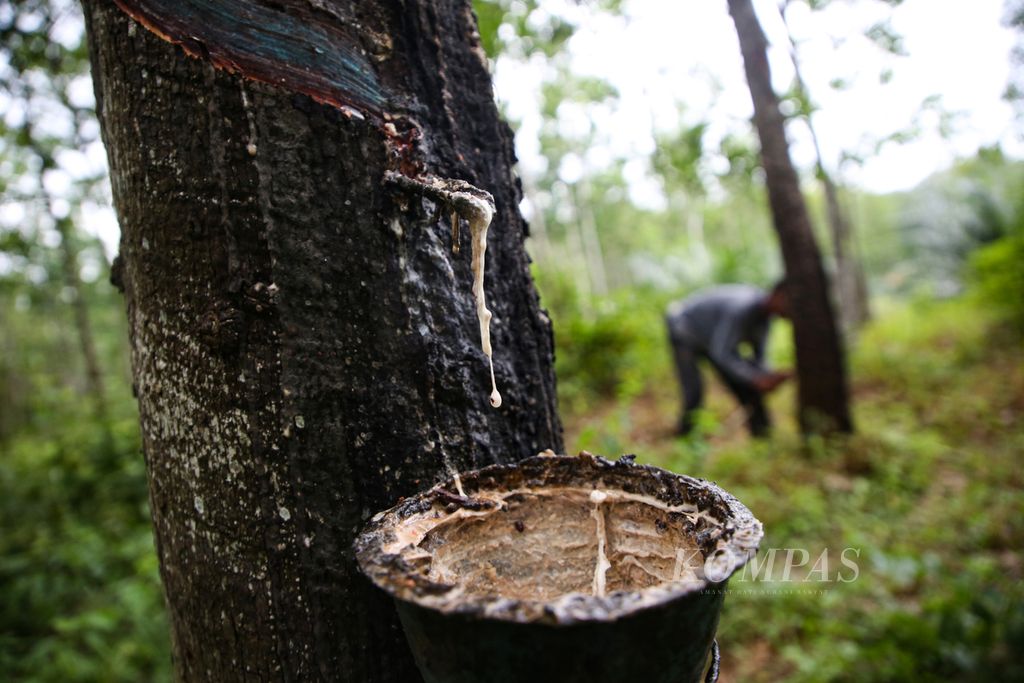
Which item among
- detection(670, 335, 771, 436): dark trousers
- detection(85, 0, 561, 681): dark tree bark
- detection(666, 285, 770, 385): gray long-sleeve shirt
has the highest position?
detection(85, 0, 561, 681): dark tree bark

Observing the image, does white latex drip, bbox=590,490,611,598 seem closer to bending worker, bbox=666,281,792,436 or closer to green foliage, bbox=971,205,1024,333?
bending worker, bbox=666,281,792,436

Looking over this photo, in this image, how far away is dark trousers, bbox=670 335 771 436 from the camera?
6316 mm

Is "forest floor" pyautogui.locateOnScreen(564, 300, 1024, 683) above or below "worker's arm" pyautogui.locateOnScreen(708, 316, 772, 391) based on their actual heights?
below

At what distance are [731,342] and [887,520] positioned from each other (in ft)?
8.09

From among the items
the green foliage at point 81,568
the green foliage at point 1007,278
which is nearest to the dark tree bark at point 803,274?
the green foliage at point 1007,278

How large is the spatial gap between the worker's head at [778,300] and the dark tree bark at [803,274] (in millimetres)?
261

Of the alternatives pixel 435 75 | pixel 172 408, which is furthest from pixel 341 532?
pixel 435 75

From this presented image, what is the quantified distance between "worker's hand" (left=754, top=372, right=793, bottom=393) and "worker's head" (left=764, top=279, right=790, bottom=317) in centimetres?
62

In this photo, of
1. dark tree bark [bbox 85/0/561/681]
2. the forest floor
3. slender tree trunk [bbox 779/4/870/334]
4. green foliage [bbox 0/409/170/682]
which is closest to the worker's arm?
the forest floor

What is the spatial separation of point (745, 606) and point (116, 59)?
12.4ft

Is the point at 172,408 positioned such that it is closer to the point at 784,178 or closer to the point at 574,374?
the point at 784,178

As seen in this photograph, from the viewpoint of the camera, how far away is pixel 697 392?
6727mm

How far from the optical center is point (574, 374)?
8.97 metres

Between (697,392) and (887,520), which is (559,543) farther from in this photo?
(697,392)
